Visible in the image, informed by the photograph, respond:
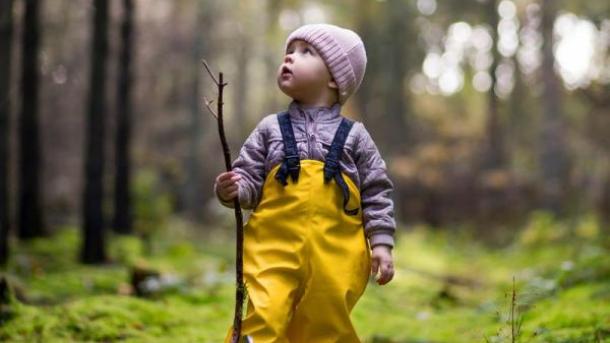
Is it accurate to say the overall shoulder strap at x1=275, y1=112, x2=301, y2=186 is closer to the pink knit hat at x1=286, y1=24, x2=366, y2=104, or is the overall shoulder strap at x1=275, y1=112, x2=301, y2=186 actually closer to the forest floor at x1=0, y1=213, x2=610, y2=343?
the pink knit hat at x1=286, y1=24, x2=366, y2=104

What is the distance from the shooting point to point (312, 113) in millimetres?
3068

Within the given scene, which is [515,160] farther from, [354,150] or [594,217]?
[354,150]

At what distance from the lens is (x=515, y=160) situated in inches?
1069

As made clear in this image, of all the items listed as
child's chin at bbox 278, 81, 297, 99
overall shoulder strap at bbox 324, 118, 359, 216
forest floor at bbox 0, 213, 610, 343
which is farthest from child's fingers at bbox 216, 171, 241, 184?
forest floor at bbox 0, 213, 610, 343

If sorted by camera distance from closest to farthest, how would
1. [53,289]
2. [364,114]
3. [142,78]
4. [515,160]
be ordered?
[53,289]
[364,114]
[142,78]
[515,160]

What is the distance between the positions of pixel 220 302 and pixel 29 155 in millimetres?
6152

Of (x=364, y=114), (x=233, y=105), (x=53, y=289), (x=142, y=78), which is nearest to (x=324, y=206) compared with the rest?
(x=53, y=289)

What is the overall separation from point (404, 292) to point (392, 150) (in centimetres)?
1255

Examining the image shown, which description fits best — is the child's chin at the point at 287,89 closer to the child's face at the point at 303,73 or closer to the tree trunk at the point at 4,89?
the child's face at the point at 303,73

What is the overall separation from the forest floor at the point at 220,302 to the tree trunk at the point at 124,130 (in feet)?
1.66

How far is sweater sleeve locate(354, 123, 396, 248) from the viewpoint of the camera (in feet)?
9.71

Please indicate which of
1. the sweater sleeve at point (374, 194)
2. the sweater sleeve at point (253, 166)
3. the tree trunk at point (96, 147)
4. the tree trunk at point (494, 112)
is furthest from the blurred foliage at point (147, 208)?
the tree trunk at point (494, 112)

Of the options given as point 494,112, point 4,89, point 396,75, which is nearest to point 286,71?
point 4,89

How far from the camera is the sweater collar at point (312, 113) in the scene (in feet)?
10.0
